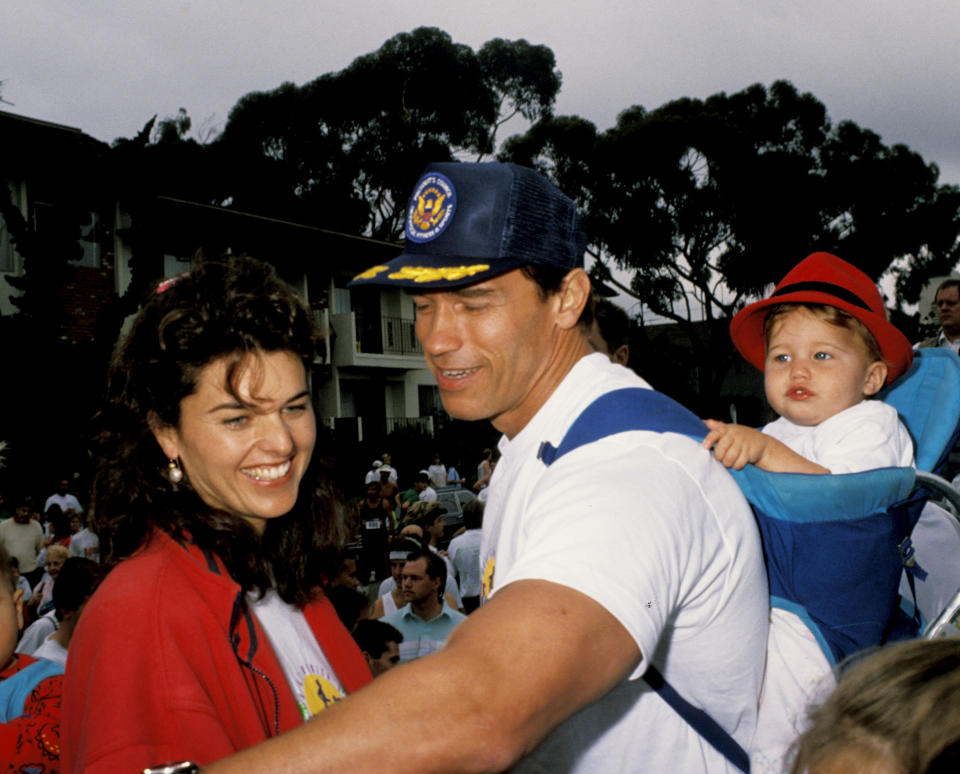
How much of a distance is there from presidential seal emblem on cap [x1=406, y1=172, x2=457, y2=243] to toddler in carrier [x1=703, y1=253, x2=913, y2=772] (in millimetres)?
812

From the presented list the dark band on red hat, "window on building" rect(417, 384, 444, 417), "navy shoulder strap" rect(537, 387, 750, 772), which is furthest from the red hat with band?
"window on building" rect(417, 384, 444, 417)

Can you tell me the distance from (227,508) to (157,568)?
0.39m

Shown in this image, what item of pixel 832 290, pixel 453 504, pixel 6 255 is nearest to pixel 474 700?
pixel 832 290

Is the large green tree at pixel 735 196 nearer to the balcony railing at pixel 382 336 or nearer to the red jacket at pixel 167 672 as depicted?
the balcony railing at pixel 382 336

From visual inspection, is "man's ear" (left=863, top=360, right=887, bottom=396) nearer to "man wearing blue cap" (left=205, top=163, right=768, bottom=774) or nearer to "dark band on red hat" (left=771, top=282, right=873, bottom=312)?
"dark band on red hat" (left=771, top=282, right=873, bottom=312)

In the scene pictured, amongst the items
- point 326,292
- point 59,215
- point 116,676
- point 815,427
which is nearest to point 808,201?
point 326,292

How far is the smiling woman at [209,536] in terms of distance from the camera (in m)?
1.58

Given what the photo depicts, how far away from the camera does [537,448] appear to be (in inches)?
70.0

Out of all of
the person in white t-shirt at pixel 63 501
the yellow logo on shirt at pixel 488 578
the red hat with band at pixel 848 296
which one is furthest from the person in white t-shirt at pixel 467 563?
the yellow logo on shirt at pixel 488 578

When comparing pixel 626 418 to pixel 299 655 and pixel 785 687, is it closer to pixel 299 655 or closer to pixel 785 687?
pixel 785 687

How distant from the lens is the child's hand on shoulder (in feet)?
5.84

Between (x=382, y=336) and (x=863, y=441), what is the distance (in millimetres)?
25537

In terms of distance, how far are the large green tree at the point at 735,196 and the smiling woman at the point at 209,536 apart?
28.8 m

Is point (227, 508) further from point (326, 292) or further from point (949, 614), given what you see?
point (326, 292)
